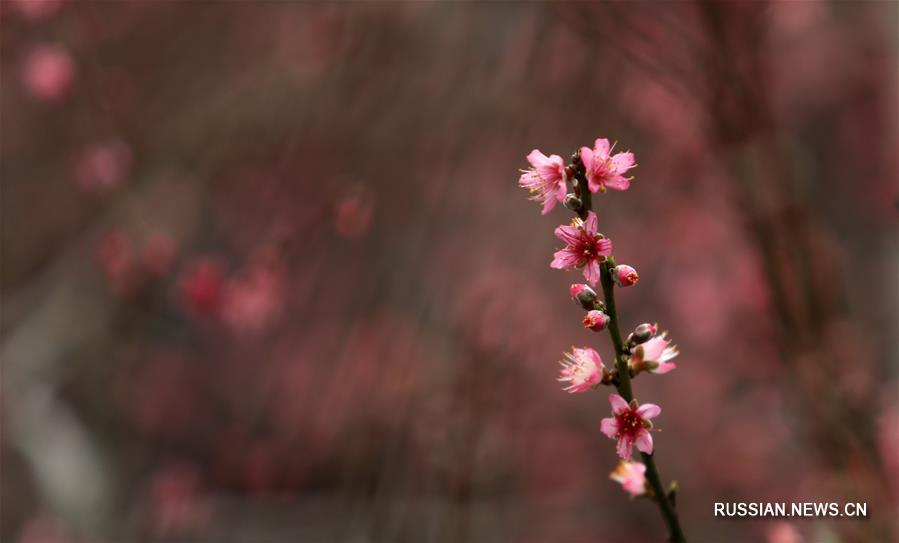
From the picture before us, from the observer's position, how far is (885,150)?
4797mm

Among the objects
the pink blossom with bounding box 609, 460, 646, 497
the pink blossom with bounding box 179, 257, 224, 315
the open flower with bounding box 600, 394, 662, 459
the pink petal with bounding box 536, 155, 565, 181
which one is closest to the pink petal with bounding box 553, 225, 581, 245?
the pink petal with bounding box 536, 155, 565, 181

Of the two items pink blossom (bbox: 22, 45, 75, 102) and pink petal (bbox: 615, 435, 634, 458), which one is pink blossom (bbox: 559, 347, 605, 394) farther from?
pink blossom (bbox: 22, 45, 75, 102)

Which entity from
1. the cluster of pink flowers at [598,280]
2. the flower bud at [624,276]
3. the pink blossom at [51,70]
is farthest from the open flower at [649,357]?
the pink blossom at [51,70]

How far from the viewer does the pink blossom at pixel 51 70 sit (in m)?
3.47

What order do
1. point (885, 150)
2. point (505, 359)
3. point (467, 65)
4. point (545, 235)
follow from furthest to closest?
point (885, 150)
point (545, 235)
point (467, 65)
point (505, 359)

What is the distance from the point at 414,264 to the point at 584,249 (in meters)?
2.94

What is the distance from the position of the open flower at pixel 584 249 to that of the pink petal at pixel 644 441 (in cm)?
21

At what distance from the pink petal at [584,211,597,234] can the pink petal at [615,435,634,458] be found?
29 centimetres

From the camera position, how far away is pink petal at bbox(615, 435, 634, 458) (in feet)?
3.08

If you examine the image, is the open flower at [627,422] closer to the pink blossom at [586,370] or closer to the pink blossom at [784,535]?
the pink blossom at [586,370]

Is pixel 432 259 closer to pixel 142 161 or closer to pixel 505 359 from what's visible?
pixel 505 359

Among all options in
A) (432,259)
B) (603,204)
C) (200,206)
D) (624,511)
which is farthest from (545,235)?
(200,206)

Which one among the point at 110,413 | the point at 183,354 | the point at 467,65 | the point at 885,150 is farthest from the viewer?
the point at 183,354

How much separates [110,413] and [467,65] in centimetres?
319
